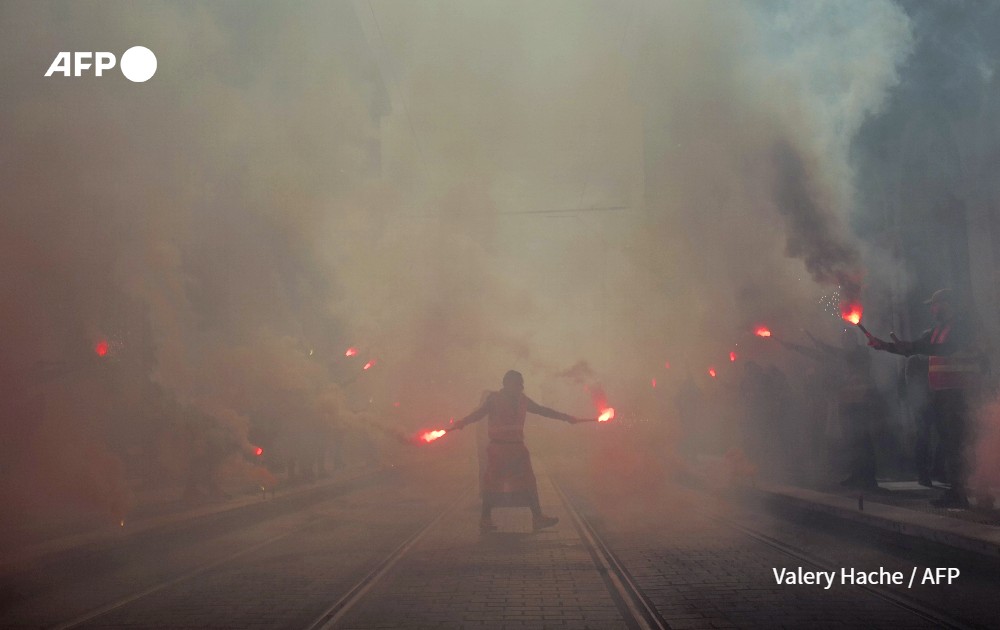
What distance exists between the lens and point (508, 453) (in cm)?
1307

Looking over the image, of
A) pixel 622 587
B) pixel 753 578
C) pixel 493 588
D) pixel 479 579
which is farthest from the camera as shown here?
pixel 479 579

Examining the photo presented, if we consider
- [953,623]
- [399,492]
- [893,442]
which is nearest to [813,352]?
[893,442]

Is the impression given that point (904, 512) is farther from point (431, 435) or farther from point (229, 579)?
point (229, 579)

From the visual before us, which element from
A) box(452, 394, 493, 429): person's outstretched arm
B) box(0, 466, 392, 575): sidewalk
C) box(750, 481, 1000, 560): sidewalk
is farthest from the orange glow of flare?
box(750, 481, 1000, 560): sidewalk

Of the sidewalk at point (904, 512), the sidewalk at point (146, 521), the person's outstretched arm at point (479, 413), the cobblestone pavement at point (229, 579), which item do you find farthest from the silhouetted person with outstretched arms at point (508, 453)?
the sidewalk at point (146, 521)

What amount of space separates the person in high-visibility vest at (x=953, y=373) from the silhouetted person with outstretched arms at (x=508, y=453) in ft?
17.4

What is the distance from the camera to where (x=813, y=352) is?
1850 cm

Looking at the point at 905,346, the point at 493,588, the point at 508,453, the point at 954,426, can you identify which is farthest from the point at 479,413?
the point at 954,426

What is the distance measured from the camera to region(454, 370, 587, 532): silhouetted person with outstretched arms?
42.3ft

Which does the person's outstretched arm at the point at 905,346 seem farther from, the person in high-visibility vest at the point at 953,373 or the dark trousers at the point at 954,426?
the dark trousers at the point at 954,426

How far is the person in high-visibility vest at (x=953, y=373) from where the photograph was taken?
11.9 metres

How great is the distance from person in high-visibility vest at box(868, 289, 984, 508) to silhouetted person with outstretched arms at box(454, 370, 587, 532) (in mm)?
5290

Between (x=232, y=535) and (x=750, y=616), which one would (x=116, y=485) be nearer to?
(x=232, y=535)

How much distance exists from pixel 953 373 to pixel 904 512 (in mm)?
2130
